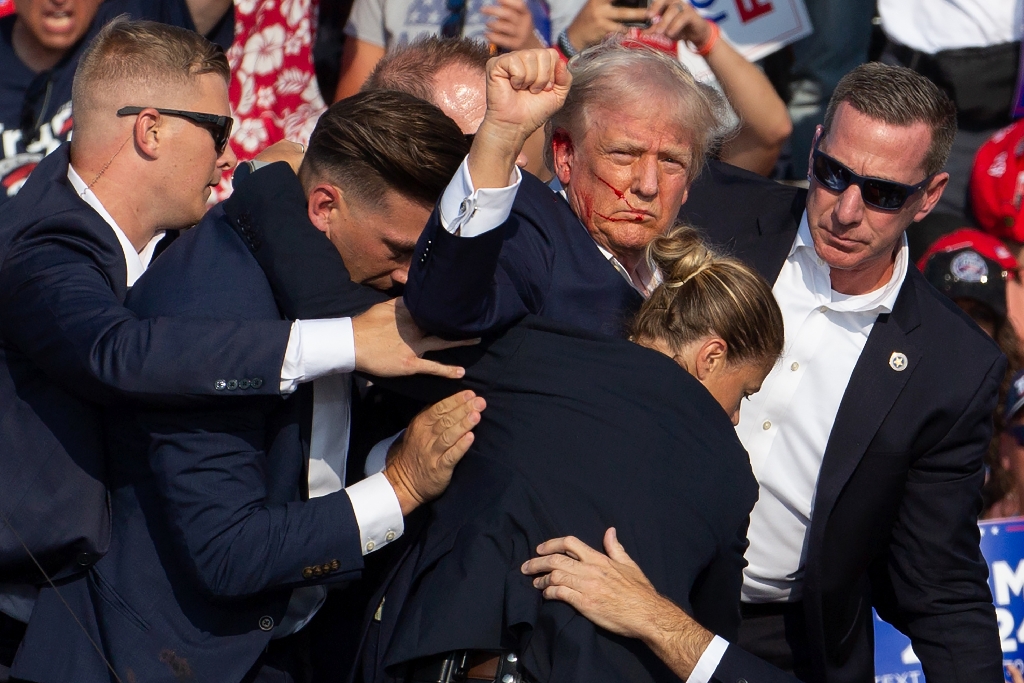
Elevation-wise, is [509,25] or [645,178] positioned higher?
[645,178]

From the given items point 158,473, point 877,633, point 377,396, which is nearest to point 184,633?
point 158,473

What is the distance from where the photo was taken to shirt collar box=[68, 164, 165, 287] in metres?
3.00

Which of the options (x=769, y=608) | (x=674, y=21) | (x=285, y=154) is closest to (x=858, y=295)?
(x=769, y=608)

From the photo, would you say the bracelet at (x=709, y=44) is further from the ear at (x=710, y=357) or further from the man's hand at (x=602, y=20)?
the ear at (x=710, y=357)

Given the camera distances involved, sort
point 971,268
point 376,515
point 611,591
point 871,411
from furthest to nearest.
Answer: point 971,268 → point 871,411 → point 376,515 → point 611,591

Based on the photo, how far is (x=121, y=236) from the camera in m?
3.03

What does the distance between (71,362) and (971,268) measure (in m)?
3.46

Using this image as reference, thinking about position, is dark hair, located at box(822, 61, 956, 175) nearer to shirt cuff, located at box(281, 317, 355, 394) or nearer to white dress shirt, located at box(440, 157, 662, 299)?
white dress shirt, located at box(440, 157, 662, 299)

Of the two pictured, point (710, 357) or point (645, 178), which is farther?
point (645, 178)

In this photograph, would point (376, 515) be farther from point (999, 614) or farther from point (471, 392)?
point (999, 614)

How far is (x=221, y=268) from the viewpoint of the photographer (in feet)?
8.74

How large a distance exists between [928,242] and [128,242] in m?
3.38

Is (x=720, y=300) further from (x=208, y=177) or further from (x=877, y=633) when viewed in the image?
(x=877, y=633)

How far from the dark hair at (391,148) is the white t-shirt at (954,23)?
3.21 meters
